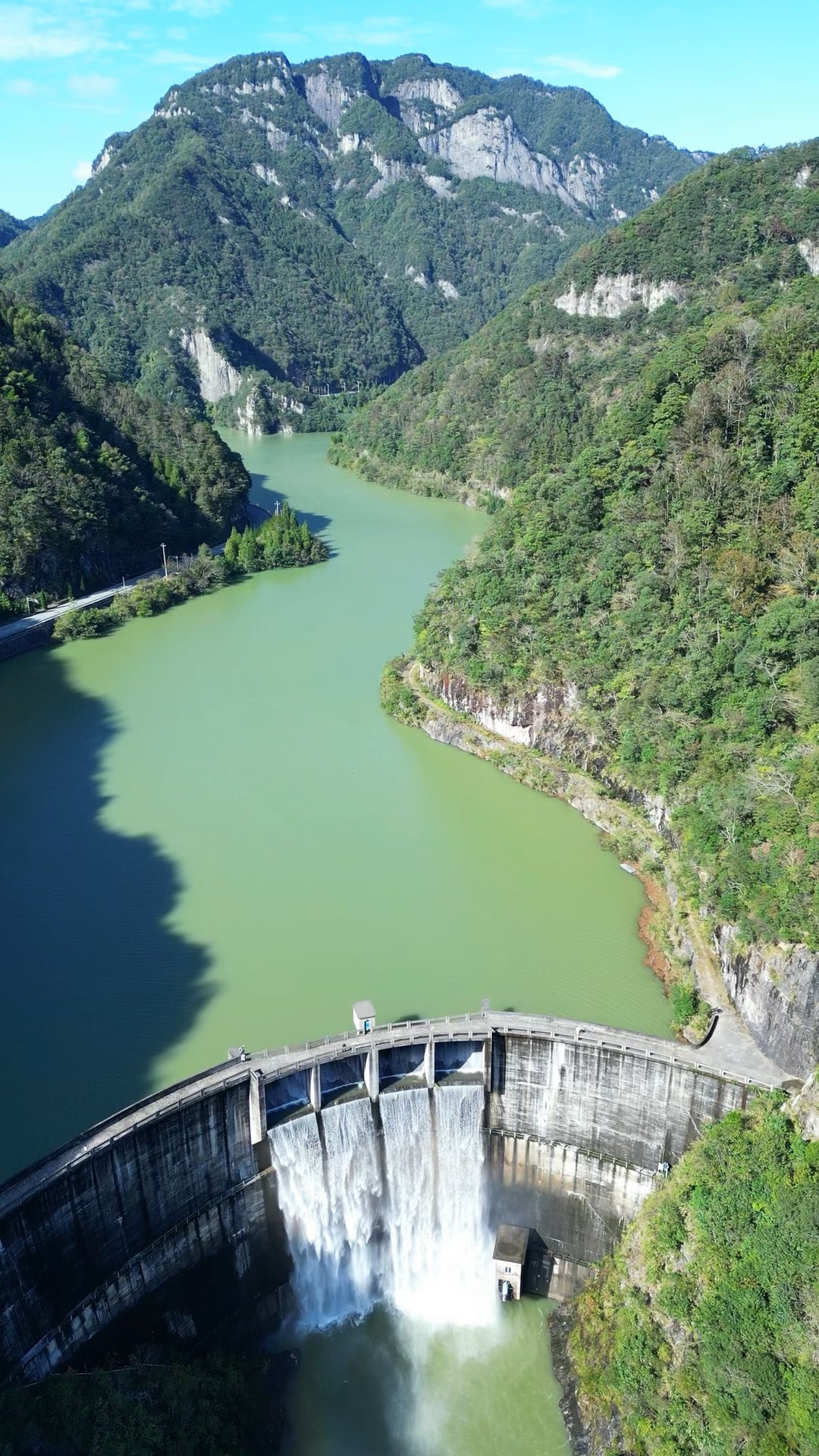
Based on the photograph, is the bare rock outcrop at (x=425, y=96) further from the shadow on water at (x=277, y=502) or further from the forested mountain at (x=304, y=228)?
the shadow on water at (x=277, y=502)

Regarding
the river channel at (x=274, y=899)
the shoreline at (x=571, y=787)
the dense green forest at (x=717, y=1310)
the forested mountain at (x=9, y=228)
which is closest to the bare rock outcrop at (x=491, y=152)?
the forested mountain at (x=9, y=228)

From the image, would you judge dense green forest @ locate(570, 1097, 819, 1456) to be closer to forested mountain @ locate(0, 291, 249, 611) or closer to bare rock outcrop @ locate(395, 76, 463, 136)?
forested mountain @ locate(0, 291, 249, 611)

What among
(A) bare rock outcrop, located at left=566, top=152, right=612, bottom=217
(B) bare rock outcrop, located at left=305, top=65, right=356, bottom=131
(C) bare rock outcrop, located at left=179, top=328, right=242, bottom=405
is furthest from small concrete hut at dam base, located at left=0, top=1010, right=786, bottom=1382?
(B) bare rock outcrop, located at left=305, top=65, right=356, bottom=131

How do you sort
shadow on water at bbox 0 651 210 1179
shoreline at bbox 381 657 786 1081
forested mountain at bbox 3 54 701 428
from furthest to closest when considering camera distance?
forested mountain at bbox 3 54 701 428 → shoreline at bbox 381 657 786 1081 → shadow on water at bbox 0 651 210 1179

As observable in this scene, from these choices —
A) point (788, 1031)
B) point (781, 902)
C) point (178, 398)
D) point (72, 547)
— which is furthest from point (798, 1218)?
point (178, 398)

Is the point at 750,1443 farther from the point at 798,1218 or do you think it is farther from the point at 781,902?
the point at 781,902

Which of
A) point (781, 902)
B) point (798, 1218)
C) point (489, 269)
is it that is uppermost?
point (489, 269)

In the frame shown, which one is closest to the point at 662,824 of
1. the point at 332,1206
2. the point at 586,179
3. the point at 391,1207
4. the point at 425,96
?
the point at 391,1207
